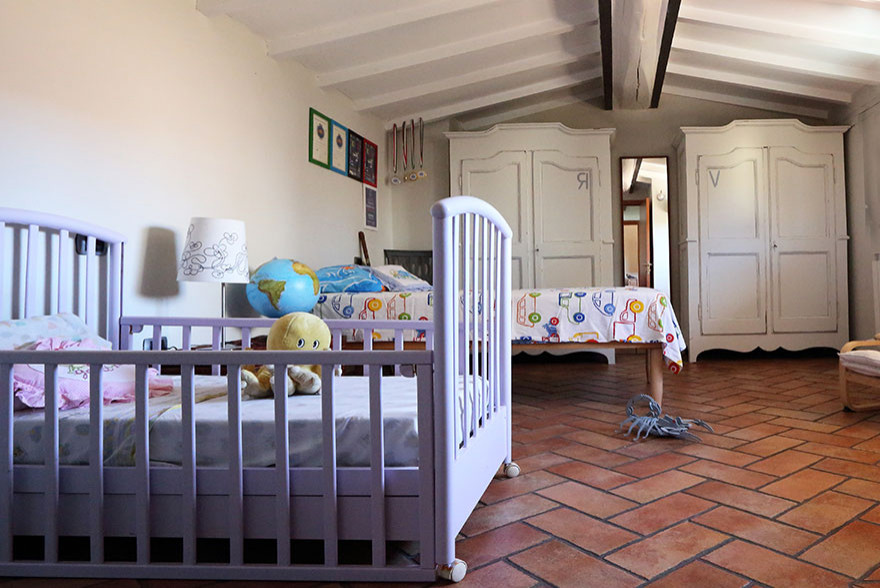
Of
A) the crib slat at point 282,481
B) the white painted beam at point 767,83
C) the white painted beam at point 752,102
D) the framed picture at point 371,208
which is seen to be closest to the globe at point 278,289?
the crib slat at point 282,481

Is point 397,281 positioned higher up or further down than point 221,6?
further down

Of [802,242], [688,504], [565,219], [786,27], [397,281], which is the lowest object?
[688,504]

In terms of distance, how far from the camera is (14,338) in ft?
4.83

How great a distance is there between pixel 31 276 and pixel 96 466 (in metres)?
0.86

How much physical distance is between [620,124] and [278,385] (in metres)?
5.04

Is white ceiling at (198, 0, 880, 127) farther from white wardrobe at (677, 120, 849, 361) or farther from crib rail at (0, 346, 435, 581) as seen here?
crib rail at (0, 346, 435, 581)

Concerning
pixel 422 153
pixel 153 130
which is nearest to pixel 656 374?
pixel 153 130

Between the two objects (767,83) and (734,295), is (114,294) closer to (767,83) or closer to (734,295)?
(734,295)

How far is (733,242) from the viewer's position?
470cm

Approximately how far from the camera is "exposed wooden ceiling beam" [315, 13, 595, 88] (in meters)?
3.80

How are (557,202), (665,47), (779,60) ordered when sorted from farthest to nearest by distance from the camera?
(557,202)
(779,60)
(665,47)

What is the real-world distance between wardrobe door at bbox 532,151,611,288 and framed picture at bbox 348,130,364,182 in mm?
1479

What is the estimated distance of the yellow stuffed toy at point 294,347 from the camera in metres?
1.43

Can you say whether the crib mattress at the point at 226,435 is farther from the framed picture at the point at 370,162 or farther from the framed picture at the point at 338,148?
the framed picture at the point at 370,162
